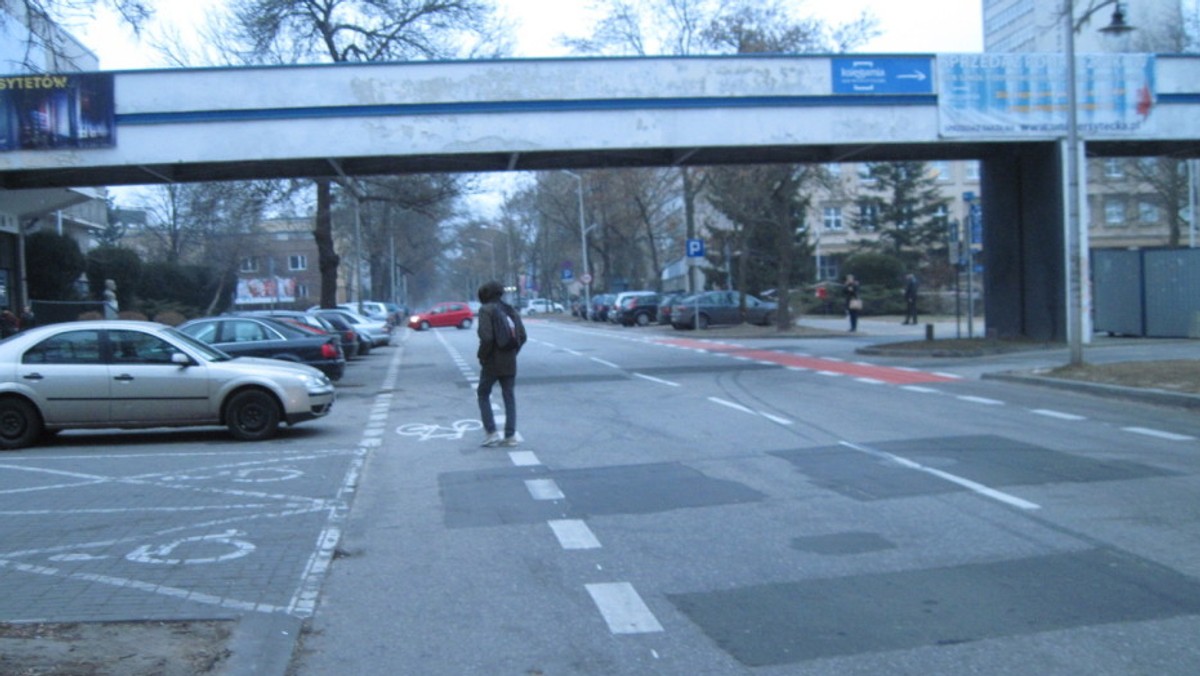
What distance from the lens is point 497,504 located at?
9508 millimetres

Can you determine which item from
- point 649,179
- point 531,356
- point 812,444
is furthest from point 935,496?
point 649,179

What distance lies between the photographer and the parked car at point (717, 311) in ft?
153

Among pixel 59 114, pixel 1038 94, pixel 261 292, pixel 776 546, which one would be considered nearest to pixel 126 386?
pixel 776 546

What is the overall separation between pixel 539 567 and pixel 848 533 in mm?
2239

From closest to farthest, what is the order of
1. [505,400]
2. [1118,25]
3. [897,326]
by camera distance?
[505,400] < [1118,25] < [897,326]

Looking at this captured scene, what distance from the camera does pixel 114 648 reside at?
5.54 metres

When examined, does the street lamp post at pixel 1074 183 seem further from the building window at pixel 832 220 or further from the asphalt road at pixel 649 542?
the building window at pixel 832 220

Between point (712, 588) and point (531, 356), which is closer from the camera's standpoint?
point (712, 588)

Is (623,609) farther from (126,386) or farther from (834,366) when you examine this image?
(834,366)

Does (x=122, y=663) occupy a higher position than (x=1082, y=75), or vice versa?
(x=1082, y=75)

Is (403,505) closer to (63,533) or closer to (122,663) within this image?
(63,533)

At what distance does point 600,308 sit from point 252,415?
169 feet

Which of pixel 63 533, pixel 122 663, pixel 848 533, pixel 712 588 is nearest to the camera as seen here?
pixel 122 663

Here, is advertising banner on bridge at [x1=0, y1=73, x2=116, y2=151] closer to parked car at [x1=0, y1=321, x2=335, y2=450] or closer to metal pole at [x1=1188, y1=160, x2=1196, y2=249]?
parked car at [x1=0, y1=321, x2=335, y2=450]
